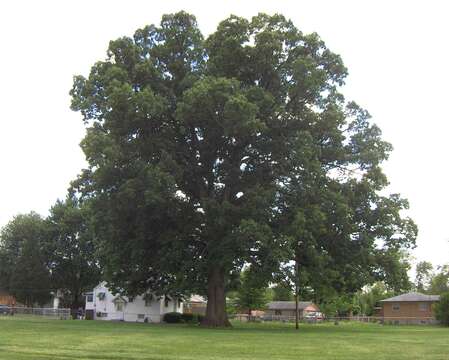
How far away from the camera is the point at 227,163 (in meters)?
37.4

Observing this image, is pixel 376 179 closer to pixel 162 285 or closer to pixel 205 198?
pixel 205 198

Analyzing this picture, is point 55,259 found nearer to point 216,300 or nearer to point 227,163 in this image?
point 216,300

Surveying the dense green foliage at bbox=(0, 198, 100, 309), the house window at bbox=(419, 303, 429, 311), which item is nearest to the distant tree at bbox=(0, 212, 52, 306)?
the dense green foliage at bbox=(0, 198, 100, 309)

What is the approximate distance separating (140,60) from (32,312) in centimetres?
4038

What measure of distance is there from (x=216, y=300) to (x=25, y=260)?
47721 mm

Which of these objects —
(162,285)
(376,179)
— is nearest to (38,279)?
(162,285)

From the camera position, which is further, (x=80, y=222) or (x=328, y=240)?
(x=80, y=222)

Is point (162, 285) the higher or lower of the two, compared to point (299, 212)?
lower

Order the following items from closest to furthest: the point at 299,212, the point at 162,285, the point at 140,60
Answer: the point at 299,212
the point at 140,60
the point at 162,285

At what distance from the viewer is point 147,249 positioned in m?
38.4

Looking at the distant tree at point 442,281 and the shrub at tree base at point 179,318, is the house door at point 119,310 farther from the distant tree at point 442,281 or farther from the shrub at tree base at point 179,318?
the distant tree at point 442,281

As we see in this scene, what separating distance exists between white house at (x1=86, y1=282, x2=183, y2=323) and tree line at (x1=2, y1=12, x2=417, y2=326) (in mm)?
23516

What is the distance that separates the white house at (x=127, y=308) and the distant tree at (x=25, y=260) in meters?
11.8

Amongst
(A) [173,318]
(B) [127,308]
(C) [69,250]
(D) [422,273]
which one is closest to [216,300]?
(A) [173,318]
